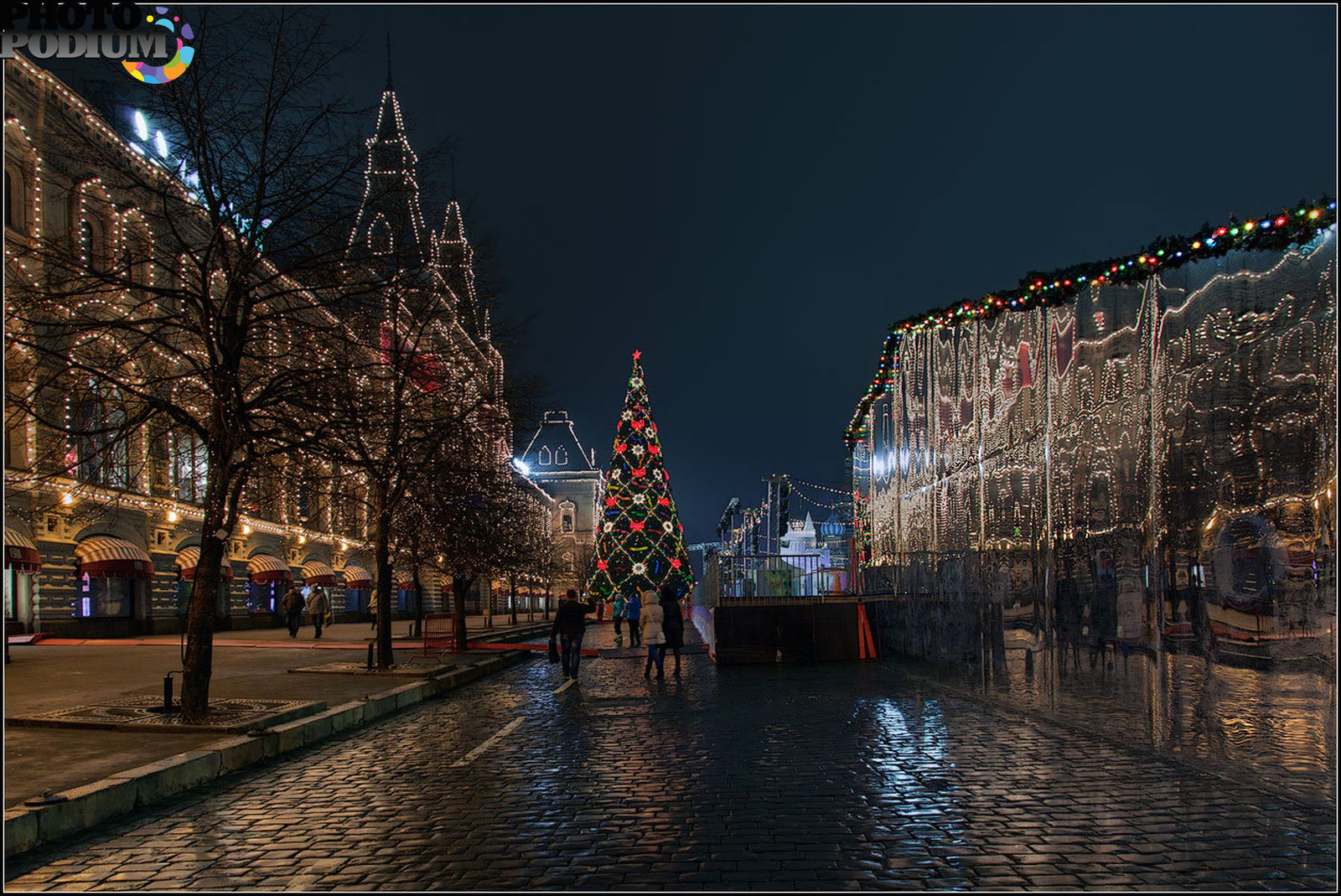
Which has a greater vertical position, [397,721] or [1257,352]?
[1257,352]

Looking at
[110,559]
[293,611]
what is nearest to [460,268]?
[293,611]

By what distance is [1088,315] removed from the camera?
11.5 meters

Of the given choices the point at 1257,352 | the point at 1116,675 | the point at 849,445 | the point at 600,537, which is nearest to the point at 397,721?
the point at 1116,675

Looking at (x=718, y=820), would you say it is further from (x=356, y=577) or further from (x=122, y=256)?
(x=356, y=577)

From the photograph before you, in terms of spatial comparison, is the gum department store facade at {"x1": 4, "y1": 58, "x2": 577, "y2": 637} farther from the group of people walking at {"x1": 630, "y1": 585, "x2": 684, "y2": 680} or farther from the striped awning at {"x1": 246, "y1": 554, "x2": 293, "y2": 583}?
the group of people walking at {"x1": 630, "y1": 585, "x2": 684, "y2": 680}

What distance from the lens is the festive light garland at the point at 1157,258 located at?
8.16 m

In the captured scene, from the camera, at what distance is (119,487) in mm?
34000

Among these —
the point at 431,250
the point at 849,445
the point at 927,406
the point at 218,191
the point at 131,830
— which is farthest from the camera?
the point at 849,445

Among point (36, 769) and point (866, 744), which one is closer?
point (36, 769)

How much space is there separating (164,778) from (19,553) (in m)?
20.8

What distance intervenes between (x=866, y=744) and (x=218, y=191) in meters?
9.98

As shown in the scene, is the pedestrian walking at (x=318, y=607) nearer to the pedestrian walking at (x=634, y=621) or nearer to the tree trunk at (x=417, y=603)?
the tree trunk at (x=417, y=603)

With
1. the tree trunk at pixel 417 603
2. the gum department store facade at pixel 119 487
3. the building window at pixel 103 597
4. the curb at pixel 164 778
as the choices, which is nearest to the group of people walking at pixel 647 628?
the gum department store facade at pixel 119 487

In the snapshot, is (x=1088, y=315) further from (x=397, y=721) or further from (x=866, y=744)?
(x=397, y=721)
